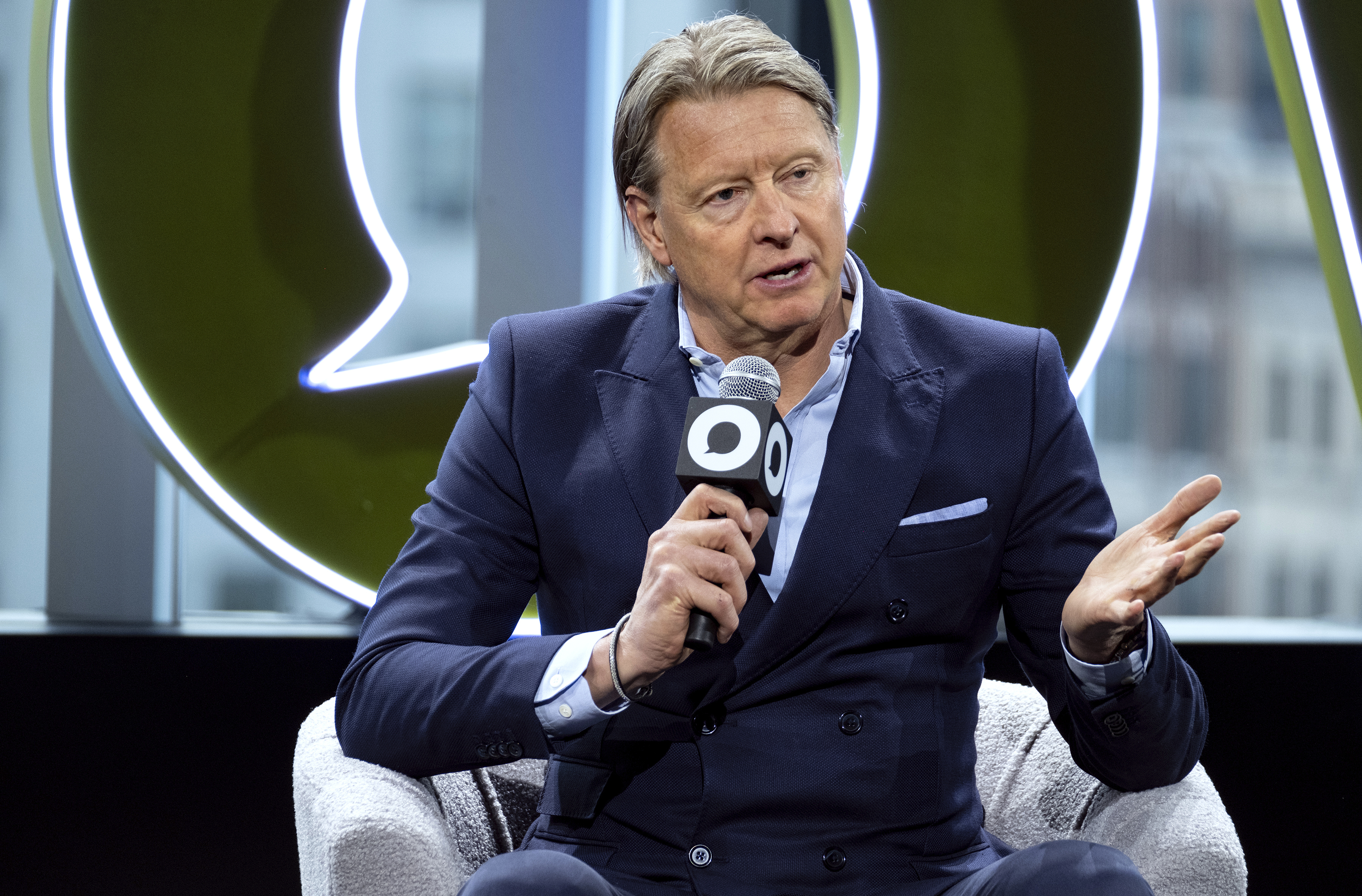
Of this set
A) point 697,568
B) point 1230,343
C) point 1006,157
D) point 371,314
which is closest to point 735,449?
point 697,568

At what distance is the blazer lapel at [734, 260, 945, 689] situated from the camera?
1573 mm

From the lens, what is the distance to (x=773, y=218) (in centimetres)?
163

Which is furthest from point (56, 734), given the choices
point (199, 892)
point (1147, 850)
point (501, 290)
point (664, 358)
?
point (1147, 850)

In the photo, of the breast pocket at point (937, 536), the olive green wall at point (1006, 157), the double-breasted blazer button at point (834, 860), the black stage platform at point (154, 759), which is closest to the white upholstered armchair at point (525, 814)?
the double-breasted blazer button at point (834, 860)

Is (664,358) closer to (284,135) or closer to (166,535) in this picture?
(284,135)

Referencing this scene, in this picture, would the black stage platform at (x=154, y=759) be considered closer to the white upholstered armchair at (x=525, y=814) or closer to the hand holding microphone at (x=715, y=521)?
the white upholstered armchair at (x=525, y=814)

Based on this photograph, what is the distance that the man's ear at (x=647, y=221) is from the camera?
1.84 metres

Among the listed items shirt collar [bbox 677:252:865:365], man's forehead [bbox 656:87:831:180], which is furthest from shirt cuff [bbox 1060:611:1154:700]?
man's forehead [bbox 656:87:831:180]

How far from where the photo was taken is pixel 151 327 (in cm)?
244

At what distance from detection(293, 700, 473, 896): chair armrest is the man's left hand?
770mm

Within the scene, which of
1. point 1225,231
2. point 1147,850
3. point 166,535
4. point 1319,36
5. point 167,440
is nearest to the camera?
point 1147,850

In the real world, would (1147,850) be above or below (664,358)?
below

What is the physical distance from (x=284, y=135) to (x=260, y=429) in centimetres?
58

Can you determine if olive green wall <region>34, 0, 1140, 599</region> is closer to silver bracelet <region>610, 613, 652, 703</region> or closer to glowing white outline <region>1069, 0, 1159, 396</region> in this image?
glowing white outline <region>1069, 0, 1159, 396</region>
